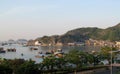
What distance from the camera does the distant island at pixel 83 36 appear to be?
484 feet

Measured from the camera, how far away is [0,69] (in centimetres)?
2214

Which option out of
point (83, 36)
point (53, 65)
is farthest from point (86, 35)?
point (53, 65)

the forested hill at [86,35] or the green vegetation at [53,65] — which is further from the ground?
the forested hill at [86,35]

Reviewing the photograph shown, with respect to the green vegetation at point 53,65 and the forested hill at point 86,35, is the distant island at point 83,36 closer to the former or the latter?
the forested hill at point 86,35

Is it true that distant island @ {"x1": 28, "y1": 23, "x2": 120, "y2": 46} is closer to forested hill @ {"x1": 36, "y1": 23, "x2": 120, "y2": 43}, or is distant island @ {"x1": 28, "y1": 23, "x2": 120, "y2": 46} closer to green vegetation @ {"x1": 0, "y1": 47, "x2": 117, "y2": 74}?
forested hill @ {"x1": 36, "y1": 23, "x2": 120, "y2": 43}

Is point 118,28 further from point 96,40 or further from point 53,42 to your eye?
point 53,42

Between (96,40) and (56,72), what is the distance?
131 meters

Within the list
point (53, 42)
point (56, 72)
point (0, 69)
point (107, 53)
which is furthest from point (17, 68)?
point (53, 42)

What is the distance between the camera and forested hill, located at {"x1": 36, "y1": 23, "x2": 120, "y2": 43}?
14874 centimetres

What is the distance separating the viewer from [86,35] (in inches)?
6403

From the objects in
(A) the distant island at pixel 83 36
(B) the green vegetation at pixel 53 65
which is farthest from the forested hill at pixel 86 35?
(B) the green vegetation at pixel 53 65

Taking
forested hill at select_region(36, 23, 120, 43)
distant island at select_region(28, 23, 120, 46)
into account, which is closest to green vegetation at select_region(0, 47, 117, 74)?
distant island at select_region(28, 23, 120, 46)

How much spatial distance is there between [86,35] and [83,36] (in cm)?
251

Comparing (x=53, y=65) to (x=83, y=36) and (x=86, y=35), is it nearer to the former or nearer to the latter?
(x=83, y=36)
